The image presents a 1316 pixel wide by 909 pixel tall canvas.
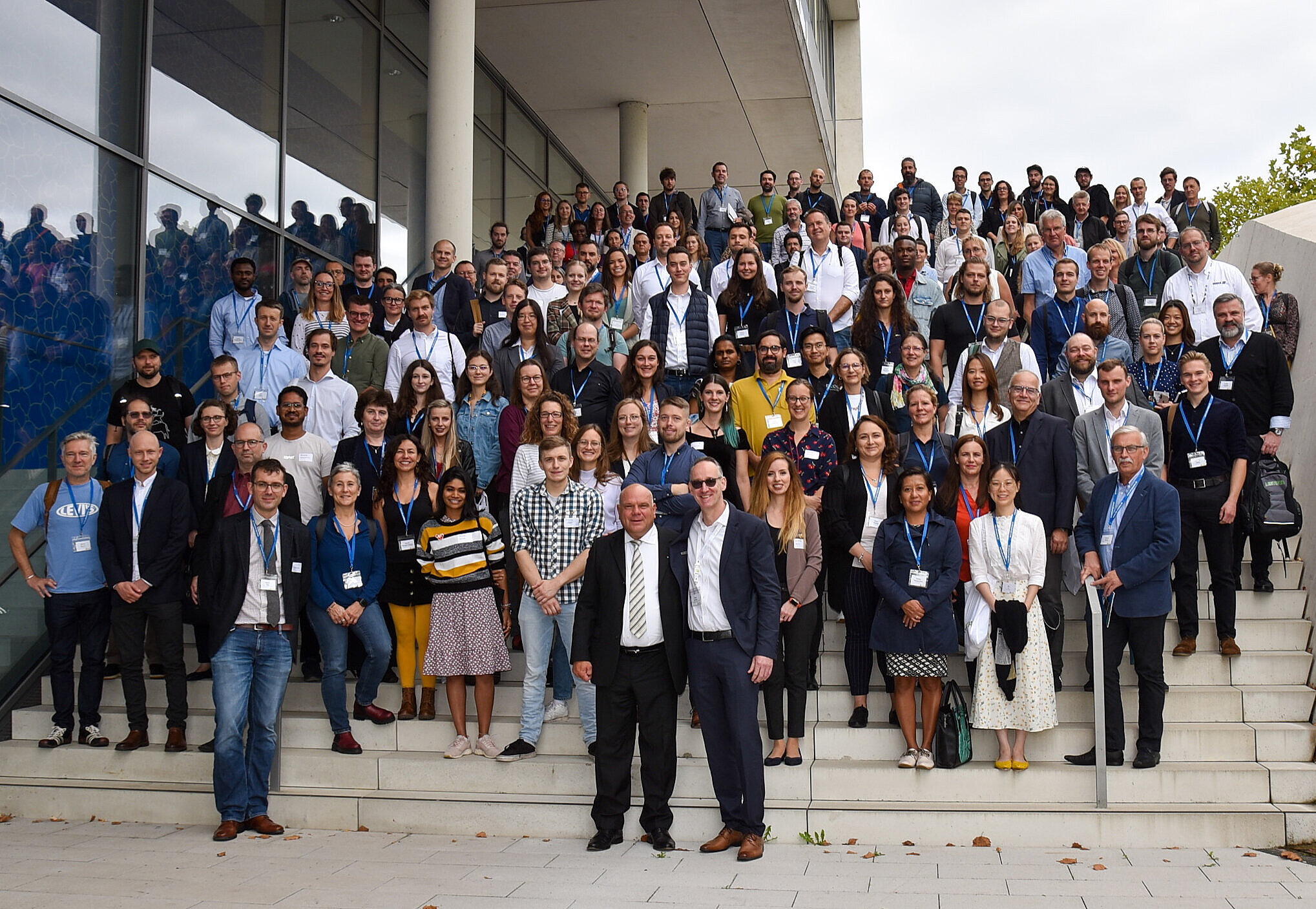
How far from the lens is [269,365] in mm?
9562

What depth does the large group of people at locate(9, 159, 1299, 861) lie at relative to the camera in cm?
656

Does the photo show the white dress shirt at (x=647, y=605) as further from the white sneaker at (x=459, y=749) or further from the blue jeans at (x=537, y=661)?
the white sneaker at (x=459, y=749)

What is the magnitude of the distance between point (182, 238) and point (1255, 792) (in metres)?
9.82

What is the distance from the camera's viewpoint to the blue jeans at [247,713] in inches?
266

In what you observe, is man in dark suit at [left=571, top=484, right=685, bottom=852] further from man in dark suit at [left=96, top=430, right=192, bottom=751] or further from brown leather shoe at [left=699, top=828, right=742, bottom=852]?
man in dark suit at [left=96, top=430, right=192, bottom=751]

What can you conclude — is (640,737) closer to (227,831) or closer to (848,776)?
(848,776)

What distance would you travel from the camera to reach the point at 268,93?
12617 millimetres

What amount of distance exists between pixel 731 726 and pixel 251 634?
2.91 metres

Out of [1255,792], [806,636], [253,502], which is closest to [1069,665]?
[1255,792]

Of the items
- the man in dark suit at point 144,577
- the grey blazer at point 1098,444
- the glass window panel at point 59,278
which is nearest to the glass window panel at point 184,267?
the glass window panel at point 59,278

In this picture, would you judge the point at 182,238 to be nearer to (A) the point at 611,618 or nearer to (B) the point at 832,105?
(A) the point at 611,618

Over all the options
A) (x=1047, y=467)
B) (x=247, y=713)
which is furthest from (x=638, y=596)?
(x=1047, y=467)

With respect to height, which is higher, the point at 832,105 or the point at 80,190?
the point at 832,105

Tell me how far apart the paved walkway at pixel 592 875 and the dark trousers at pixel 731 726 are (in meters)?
0.30
